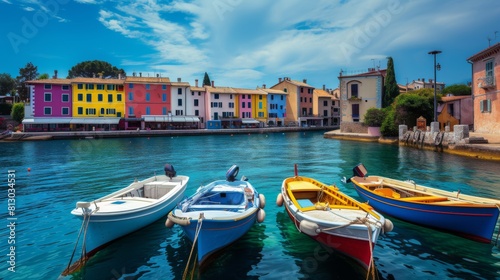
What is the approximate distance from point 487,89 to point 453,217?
3000 centimetres

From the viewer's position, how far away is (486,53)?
31297 millimetres

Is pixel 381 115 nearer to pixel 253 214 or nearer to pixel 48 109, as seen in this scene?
pixel 253 214

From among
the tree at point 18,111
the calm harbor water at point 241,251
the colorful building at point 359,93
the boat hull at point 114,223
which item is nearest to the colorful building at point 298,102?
the colorful building at point 359,93

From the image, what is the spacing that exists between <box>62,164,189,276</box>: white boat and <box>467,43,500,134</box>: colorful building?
32.5m

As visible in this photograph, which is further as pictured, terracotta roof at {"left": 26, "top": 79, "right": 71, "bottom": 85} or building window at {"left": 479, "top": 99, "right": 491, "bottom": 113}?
terracotta roof at {"left": 26, "top": 79, "right": 71, "bottom": 85}

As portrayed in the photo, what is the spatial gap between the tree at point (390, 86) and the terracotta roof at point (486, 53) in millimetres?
22432

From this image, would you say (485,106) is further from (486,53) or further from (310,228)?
(310,228)

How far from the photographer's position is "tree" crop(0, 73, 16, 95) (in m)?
77.1

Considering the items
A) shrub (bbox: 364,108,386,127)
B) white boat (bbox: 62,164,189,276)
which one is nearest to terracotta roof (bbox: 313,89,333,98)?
shrub (bbox: 364,108,386,127)

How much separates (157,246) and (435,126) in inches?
1287

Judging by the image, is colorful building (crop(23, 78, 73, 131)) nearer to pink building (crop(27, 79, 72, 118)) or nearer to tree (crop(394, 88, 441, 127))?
pink building (crop(27, 79, 72, 118))

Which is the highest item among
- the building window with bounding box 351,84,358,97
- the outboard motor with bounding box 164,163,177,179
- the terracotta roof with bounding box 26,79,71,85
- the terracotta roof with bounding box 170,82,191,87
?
the terracotta roof with bounding box 170,82,191,87

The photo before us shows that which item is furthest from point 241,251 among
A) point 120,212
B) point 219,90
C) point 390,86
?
point 219,90

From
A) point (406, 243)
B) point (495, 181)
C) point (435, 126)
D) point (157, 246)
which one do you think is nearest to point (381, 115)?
point (435, 126)
